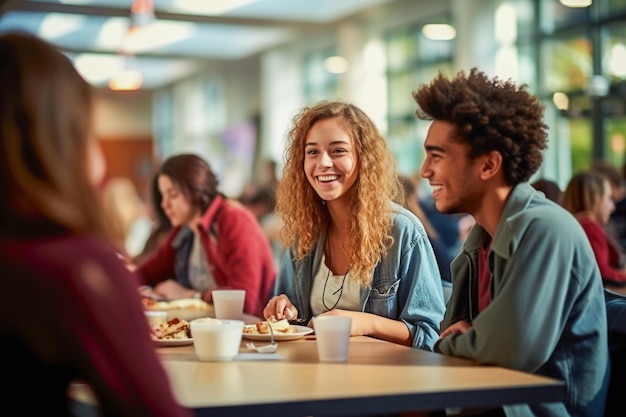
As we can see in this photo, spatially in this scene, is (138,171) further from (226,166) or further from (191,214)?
(191,214)

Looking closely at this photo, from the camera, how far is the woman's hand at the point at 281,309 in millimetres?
2949

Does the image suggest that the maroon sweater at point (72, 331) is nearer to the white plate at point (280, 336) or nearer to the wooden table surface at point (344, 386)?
the wooden table surface at point (344, 386)

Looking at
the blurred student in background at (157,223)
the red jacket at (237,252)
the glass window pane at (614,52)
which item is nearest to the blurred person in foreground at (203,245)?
the red jacket at (237,252)

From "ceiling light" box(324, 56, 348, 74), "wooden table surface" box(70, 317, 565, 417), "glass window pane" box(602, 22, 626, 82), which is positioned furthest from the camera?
"ceiling light" box(324, 56, 348, 74)

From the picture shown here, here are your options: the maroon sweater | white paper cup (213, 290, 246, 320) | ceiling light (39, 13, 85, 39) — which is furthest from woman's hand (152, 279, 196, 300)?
ceiling light (39, 13, 85, 39)

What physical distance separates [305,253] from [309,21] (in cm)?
1125

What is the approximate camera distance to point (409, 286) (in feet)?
9.89

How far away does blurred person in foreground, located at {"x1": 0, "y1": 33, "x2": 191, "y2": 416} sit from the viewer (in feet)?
4.32

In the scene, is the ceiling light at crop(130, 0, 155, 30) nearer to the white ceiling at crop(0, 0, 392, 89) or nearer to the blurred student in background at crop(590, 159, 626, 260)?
the white ceiling at crop(0, 0, 392, 89)

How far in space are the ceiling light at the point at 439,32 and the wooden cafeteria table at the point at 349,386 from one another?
9890 millimetres

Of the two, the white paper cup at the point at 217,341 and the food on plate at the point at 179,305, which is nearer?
the white paper cup at the point at 217,341

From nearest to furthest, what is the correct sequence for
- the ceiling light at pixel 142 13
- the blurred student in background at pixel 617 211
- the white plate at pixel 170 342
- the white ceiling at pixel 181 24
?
the white plate at pixel 170 342 < the blurred student in background at pixel 617 211 < the ceiling light at pixel 142 13 < the white ceiling at pixel 181 24

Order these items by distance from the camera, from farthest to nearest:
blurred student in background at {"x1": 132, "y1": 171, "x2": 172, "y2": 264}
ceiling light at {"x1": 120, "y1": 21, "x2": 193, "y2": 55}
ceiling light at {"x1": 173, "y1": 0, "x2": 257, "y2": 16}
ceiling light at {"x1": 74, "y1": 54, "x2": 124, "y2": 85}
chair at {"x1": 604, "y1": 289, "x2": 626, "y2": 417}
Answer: ceiling light at {"x1": 74, "y1": 54, "x2": 124, "y2": 85} < ceiling light at {"x1": 120, "y1": 21, "x2": 193, "y2": 55} < ceiling light at {"x1": 173, "y1": 0, "x2": 257, "y2": 16} < blurred student in background at {"x1": 132, "y1": 171, "x2": 172, "y2": 264} < chair at {"x1": 604, "y1": 289, "x2": 626, "y2": 417}

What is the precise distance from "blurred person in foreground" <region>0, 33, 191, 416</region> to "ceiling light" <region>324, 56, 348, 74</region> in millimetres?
12821
